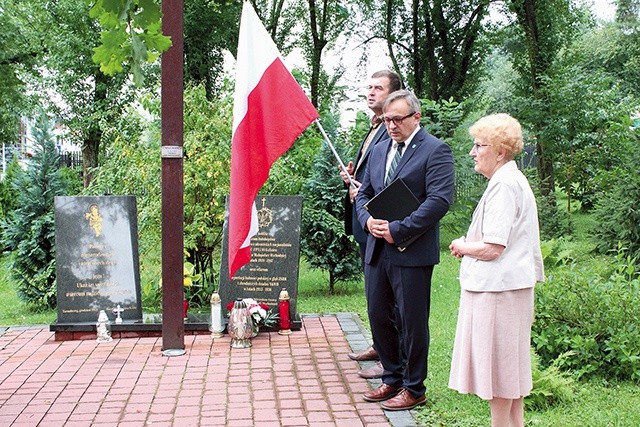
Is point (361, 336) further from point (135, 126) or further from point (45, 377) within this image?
point (135, 126)

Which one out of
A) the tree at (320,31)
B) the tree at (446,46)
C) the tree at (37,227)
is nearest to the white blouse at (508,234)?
the tree at (37,227)

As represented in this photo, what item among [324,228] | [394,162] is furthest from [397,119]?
[324,228]

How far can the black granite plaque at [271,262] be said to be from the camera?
757 cm

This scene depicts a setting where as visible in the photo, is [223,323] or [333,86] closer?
[223,323]

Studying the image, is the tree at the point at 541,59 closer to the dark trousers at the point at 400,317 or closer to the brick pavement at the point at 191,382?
the brick pavement at the point at 191,382

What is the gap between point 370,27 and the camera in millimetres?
29469

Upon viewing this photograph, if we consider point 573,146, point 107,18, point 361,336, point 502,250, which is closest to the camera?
point 107,18

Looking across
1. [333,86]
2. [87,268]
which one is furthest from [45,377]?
[333,86]

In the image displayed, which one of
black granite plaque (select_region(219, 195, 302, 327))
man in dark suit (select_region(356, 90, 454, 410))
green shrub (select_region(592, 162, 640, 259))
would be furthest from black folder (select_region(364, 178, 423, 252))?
green shrub (select_region(592, 162, 640, 259))

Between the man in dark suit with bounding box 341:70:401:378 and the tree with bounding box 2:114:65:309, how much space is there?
428 cm

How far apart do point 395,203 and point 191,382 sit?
209 cm

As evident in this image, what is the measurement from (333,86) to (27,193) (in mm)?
20673

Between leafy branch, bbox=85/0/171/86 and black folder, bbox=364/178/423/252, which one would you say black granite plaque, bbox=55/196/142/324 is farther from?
leafy branch, bbox=85/0/171/86

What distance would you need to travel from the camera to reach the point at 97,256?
7516 millimetres
